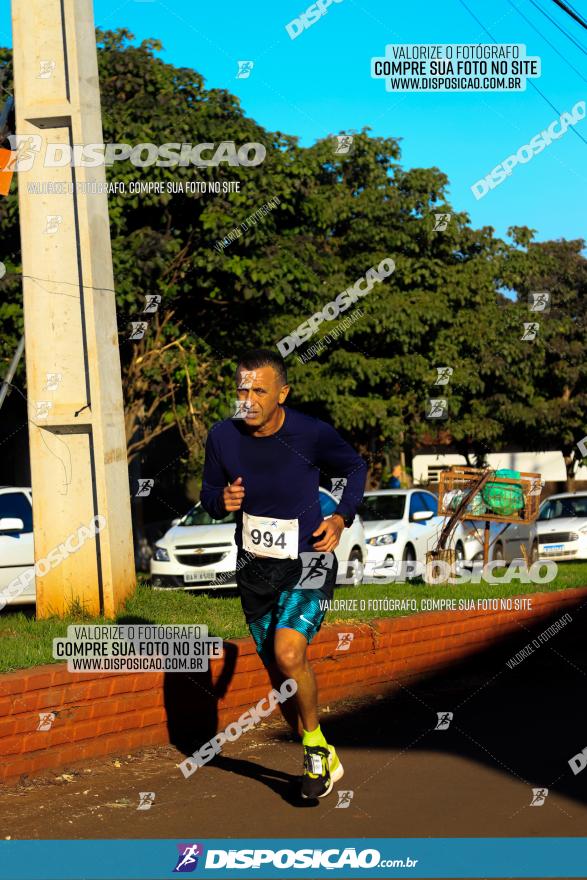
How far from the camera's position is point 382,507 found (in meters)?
20.9

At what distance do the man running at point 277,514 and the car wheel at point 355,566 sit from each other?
449 inches

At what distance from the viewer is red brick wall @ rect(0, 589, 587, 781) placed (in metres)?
6.44

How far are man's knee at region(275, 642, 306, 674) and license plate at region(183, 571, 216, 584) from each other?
1082cm

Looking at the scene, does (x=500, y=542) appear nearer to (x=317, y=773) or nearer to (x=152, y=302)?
(x=152, y=302)

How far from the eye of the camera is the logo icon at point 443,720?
25.8 ft

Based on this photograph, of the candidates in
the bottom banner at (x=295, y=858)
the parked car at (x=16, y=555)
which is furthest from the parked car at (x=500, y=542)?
the bottom banner at (x=295, y=858)

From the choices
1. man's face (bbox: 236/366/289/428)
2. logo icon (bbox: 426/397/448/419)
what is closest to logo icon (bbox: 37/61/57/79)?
man's face (bbox: 236/366/289/428)

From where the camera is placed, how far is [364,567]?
18875 mm

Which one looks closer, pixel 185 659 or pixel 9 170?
pixel 185 659

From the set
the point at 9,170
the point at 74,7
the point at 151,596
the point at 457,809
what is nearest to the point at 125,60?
the point at 9,170

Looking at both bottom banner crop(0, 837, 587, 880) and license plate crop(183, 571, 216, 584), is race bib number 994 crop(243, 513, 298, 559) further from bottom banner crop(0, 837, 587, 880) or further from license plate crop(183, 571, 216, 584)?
license plate crop(183, 571, 216, 584)

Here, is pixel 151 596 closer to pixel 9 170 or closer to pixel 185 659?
pixel 185 659

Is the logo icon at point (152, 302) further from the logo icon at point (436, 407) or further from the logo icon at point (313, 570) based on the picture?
the logo icon at point (313, 570)

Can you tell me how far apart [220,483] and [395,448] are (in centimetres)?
2819
